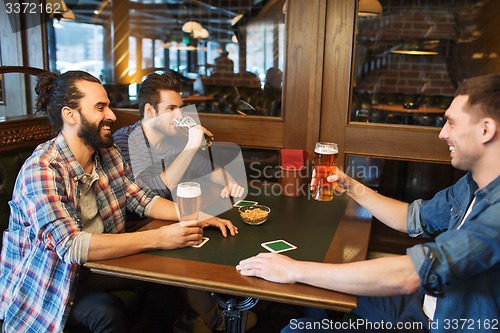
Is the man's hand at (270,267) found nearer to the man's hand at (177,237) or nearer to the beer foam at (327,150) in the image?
the man's hand at (177,237)

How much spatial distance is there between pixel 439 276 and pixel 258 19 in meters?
5.54

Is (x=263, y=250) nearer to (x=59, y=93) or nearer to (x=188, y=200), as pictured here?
(x=188, y=200)

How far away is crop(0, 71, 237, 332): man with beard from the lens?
61.5 inches

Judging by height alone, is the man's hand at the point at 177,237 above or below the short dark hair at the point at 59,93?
below

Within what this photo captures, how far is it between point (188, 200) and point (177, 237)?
149 mm

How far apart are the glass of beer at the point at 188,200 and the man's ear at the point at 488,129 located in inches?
36.5

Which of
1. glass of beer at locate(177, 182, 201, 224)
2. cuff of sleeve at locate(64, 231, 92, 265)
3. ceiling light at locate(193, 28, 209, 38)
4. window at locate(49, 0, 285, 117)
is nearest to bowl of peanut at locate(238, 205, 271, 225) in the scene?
glass of beer at locate(177, 182, 201, 224)

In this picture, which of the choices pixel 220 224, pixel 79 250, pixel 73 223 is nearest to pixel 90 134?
pixel 73 223

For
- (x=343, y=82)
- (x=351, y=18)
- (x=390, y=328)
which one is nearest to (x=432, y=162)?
(x=343, y=82)

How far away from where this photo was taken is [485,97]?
4.39 feet

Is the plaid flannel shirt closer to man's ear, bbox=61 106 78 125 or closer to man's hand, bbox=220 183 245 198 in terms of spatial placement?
man's ear, bbox=61 106 78 125

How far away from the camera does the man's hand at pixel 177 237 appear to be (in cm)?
157

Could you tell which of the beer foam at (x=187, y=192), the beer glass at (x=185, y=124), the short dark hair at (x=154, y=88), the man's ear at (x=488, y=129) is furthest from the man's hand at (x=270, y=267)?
the short dark hair at (x=154, y=88)

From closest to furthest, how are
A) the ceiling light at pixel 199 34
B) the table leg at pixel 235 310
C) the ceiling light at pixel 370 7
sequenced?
the table leg at pixel 235 310 < the ceiling light at pixel 370 7 < the ceiling light at pixel 199 34
